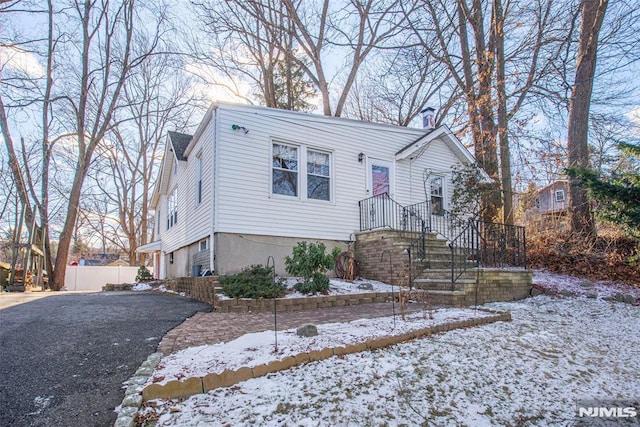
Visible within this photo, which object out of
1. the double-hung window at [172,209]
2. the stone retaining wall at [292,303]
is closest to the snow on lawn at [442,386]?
the stone retaining wall at [292,303]

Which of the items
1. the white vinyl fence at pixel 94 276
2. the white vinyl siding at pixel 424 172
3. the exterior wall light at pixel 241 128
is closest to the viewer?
the exterior wall light at pixel 241 128

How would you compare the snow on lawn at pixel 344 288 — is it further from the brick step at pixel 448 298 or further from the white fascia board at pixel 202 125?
the white fascia board at pixel 202 125

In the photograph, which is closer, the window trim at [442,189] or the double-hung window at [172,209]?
the window trim at [442,189]

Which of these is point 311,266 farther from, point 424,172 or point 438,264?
point 424,172

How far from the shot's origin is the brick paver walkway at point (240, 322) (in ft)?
12.7

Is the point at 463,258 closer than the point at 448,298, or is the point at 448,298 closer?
the point at 448,298

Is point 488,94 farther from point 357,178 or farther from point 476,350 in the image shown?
point 476,350

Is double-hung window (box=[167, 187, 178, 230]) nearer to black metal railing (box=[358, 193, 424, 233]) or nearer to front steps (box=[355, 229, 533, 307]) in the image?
black metal railing (box=[358, 193, 424, 233])

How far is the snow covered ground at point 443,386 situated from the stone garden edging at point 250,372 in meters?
0.06

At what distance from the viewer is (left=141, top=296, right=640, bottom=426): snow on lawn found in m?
2.43

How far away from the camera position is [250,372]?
286 cm

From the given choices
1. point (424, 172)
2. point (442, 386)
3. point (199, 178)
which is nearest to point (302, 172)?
point (199, 178)

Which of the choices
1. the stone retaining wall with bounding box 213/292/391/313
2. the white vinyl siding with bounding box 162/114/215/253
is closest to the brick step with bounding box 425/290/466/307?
the stone retaining wall with bounding box 213/292/391/313

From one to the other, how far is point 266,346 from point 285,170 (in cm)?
592
